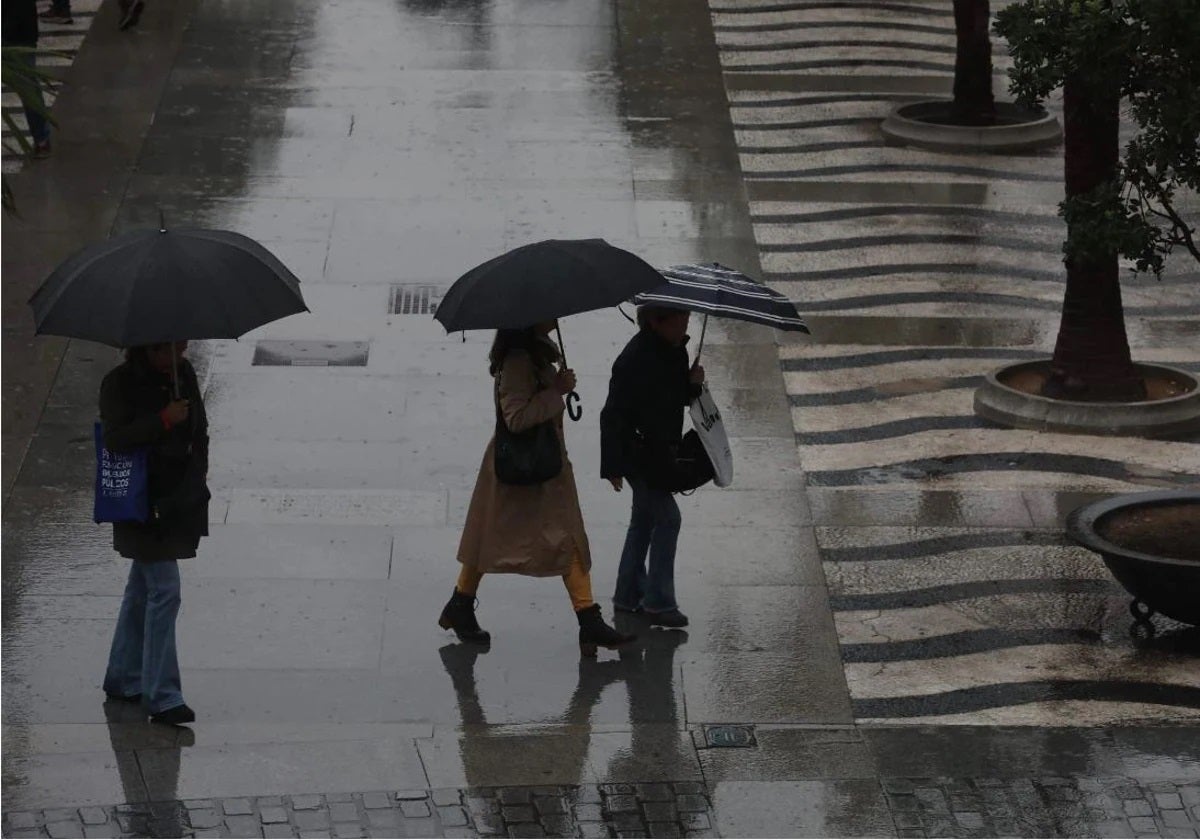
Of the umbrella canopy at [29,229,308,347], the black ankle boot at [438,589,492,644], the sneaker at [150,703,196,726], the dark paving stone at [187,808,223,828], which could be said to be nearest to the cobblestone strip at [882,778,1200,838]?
the black ankle boot at [438,589,492,644]

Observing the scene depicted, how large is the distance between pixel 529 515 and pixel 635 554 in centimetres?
83

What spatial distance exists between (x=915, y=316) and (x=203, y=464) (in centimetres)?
734

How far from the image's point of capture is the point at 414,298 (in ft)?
47.5

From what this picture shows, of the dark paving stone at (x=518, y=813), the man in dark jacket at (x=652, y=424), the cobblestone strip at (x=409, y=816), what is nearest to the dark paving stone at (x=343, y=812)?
the cobblestone strip at (x=409, y=816)

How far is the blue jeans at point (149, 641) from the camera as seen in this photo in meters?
8.31

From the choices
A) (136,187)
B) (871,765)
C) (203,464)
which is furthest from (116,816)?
(136,187)

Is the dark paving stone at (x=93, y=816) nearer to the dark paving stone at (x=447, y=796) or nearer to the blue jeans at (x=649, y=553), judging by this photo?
the dark paving stone at (x=447, y=796)

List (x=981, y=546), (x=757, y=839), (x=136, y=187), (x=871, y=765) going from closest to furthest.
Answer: (x=757, y=839)
(x=871, y=765)
(x=981, y=546)
(x=136, y=187)

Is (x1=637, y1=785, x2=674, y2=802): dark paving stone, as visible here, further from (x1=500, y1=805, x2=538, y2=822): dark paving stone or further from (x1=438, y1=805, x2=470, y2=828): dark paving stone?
(x1=438, y1=805, x2=470, y2=828): dark paving stone

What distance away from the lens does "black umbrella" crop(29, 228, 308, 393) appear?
7555 mm

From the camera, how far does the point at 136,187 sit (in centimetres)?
1645

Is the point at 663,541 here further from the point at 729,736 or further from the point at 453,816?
the point at 453,816

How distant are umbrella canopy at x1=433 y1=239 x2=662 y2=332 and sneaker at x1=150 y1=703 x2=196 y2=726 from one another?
1939 millimetres

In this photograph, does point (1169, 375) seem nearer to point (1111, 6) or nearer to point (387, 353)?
point (1111, 6)
